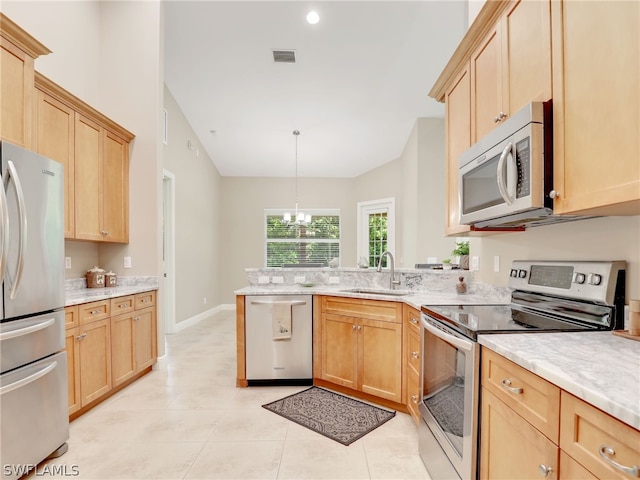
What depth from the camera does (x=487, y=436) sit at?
4.28 ft

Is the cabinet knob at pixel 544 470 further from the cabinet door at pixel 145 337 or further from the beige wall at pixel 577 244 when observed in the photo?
the cabinet door at pixel 145 337

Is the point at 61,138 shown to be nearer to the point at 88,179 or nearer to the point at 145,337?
the point at 88,179

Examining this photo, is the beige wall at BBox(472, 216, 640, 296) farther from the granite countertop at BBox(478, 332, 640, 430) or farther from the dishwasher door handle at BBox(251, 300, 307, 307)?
the dishwasher door handle at BBox(251, 300, 307, 307)

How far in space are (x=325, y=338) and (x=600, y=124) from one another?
242 cm

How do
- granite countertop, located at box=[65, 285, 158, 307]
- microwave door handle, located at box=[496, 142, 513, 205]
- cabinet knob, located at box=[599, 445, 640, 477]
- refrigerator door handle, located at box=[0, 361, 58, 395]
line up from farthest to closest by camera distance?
1. granite countertop, located at box=[65, 285, 158, 307]
2. refrigerator door handle, located at box=[0, 361, 58, 395]
3. microwave door handle, located at box=[496, 142, 513, 205]
4. cabinet knob, located at box=[599, 445, 640, 477]

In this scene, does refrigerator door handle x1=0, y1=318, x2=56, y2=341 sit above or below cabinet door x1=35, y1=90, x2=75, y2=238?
below

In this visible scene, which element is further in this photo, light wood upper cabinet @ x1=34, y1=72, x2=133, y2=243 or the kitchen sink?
the kitchen sink

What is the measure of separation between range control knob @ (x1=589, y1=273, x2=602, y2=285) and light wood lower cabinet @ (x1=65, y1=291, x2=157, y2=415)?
3044mm

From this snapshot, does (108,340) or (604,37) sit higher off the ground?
(604,37)

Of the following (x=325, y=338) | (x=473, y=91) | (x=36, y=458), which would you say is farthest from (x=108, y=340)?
(x=473, y=91)

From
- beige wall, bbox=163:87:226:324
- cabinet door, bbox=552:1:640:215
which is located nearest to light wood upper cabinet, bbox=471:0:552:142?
cabinet door, bbox=552:1:640:215

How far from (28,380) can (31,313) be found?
340 millimetres

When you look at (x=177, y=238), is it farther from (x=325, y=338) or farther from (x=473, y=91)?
(x=473, y=91)

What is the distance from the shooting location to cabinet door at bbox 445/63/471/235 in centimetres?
223
